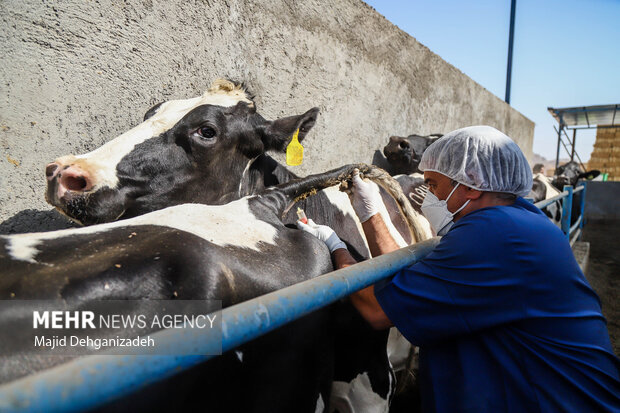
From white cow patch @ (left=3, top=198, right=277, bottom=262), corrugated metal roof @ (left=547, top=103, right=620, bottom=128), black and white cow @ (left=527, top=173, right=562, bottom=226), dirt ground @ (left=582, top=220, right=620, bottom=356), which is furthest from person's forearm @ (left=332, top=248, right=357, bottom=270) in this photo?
corrugated metal roof @ (left=547, top=103, right=620, bottom=128)

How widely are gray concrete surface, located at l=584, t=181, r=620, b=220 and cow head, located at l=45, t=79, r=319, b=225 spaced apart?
501 inches

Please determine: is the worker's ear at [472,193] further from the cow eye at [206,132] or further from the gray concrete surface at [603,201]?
the gray concrete surface at [603,201]

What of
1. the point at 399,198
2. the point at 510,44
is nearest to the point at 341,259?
the point at 399,198

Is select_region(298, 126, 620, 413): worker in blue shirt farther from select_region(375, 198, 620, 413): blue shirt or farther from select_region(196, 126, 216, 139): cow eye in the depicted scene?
select_region(196, 126, 216, 139): cow eye

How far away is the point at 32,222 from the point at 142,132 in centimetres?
75

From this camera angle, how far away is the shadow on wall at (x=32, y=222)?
6.43 feet

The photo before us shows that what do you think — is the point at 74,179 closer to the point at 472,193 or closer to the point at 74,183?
the point at 74,183

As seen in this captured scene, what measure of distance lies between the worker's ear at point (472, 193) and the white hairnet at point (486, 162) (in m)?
0.03

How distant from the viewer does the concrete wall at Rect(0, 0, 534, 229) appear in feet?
6.43

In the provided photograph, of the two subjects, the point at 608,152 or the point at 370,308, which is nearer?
the point at 370,308

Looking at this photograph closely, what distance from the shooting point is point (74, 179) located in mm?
1835

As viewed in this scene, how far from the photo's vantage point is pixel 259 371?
1086 millimetres

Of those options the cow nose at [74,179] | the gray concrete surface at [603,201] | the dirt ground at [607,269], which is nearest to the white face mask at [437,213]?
the cow nose at [74,179]

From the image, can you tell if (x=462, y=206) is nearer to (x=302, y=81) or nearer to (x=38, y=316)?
(x=38, y=316)
